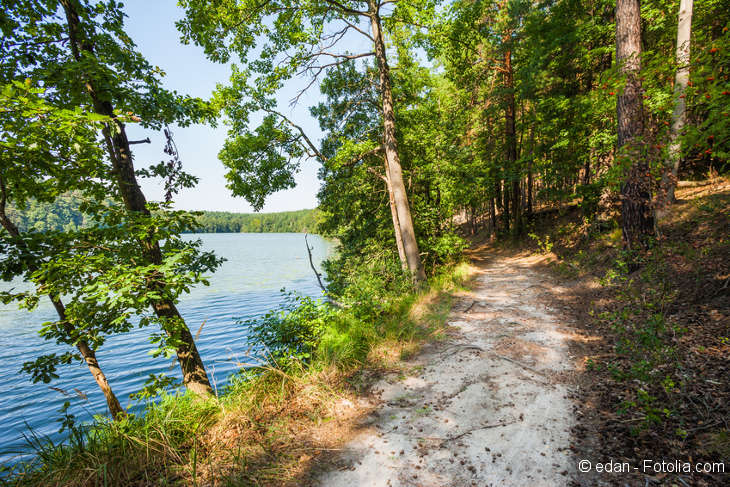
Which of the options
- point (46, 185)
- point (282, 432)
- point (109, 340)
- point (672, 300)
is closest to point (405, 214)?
point (672, 300)

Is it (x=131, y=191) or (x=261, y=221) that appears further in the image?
(x=261, y=221)

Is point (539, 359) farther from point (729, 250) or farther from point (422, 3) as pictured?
point (422, 3)

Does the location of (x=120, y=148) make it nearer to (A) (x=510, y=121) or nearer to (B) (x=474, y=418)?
(B) (x=474, y=418)

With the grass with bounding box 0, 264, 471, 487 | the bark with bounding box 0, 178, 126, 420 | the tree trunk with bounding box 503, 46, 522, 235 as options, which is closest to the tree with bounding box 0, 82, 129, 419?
the bark with bounding box 0, 178, 126, 420

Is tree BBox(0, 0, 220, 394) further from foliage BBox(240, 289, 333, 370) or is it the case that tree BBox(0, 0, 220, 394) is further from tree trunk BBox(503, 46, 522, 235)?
tree trunk BBox(503, 46, 522, 235)

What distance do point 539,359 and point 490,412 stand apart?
155 cm

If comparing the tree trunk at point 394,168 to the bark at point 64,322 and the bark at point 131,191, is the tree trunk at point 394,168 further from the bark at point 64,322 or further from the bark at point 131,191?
the bark at point 64,322

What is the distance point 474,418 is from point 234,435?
8.71 feet

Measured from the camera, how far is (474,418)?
316 centimetres

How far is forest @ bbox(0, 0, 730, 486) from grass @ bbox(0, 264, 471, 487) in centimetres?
2

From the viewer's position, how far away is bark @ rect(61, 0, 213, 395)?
4289mm

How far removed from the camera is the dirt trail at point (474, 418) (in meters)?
2.50

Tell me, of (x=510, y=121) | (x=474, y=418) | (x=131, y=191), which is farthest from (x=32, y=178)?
(x=510, y=121)

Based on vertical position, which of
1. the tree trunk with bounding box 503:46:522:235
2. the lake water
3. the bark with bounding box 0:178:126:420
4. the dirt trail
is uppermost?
the tree trunk with bounding box 503:46:522:235
